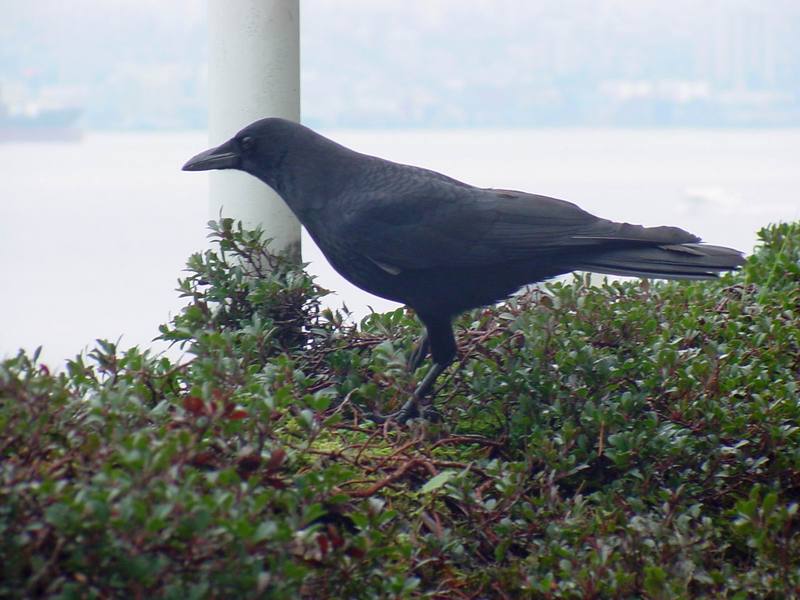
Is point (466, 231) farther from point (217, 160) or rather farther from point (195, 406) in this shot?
point (195, 406)

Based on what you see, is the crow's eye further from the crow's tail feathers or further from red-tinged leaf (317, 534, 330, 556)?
red-tinged leaf (317, 534, 330, 556)

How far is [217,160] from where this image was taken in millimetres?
3818

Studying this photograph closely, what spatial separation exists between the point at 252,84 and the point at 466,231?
1268 mm

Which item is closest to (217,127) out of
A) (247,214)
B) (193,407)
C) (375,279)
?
(247,214)

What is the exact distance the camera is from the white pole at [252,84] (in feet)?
13.4

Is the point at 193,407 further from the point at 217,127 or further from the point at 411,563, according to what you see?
the point at 217,127

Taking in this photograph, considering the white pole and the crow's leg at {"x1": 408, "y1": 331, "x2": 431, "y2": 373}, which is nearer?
the crow's leg at {"x1": 408, "y1": 331, "x2": 431, "y2": 373}

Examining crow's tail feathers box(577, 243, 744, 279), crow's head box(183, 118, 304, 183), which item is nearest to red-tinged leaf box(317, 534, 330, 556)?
crow's tail feathers box(577, 243, 744, 279)

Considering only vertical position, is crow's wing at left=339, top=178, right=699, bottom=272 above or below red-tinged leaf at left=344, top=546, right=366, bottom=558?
above

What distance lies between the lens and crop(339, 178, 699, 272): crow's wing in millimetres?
3465

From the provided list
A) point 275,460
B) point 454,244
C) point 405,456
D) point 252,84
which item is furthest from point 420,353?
point 275,460

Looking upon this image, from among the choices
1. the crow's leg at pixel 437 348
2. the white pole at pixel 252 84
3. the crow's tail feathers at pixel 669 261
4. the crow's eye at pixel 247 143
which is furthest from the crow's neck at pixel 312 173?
the crow's tail feathers at pixel 669 261

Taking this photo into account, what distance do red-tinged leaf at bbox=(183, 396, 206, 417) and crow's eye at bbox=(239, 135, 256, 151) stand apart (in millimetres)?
1907

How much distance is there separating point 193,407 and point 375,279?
1.54 m
